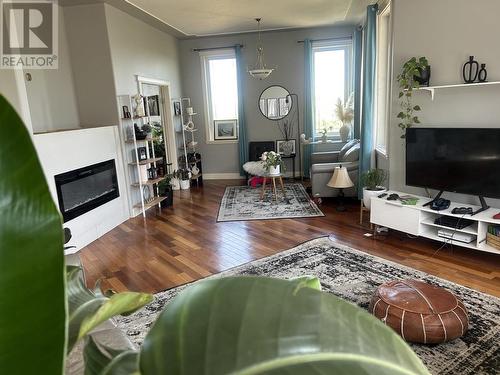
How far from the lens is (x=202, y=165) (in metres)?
7.78

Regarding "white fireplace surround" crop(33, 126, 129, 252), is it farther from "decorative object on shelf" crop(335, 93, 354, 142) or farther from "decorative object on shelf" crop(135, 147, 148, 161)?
"decorative object on shelf" crop(335, 93, 354, 142)

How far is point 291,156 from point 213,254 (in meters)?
3.97

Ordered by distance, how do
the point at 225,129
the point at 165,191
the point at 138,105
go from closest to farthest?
the point at 138,105 → the point at 165,191 → the point at 225,129

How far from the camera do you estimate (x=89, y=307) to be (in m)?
0.43

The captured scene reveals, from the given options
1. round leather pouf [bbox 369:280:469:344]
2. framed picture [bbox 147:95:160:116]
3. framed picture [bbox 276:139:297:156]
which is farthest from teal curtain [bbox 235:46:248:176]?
round leather pouf [bbox 369:280:469:344]

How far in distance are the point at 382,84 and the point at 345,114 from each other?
6.15 ft

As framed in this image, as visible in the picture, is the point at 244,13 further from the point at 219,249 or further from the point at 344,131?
the point at 219,249

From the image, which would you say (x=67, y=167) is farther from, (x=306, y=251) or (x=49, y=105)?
(x=306, y=251)

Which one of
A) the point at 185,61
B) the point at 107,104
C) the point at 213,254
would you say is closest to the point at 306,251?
the point at 213,254

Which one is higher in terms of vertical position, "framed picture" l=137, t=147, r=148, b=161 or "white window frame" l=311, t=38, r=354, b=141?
"white window frame" l=311, t=38, r=354, b=141

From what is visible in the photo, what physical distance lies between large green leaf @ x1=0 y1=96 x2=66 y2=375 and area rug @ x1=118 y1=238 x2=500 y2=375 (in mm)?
2132

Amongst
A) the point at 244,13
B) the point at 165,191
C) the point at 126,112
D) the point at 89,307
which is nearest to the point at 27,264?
the point at 89,307

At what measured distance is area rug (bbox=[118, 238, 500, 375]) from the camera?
78.4 inches

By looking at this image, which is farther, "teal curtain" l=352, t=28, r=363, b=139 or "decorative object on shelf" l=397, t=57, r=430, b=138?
"teal curtain" l=352, t=28, r=363, b=139
